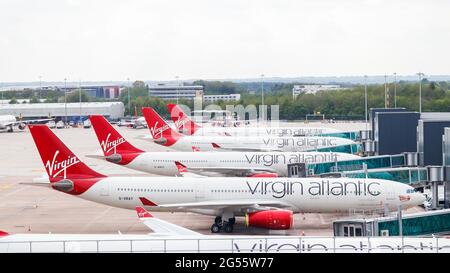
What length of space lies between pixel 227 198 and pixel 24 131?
105923 mm

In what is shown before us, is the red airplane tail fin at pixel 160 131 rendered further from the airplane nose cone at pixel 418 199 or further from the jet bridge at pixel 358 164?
the airplane nose cone at pixel 418 199

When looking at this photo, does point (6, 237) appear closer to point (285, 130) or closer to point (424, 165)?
Answer: point (424, 165)

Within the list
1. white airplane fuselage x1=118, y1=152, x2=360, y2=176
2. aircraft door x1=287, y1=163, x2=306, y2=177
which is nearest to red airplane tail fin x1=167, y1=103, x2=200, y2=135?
white airplane fuselage x1=118, y1=152, x2=360, y2=176

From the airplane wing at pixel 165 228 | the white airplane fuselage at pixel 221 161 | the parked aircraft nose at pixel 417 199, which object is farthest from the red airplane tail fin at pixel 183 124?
the airplane wing at pixel 165 228

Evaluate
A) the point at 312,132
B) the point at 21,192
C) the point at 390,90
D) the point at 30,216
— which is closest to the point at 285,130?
the point at 312,132

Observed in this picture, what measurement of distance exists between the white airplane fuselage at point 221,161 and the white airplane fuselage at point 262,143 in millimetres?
13991

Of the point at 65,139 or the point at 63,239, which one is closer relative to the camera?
the point at 63,239

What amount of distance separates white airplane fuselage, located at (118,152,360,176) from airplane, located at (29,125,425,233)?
15.7m

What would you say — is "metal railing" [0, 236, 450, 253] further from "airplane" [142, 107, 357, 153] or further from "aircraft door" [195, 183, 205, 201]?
"airplane" [142, 107, 357, 153]

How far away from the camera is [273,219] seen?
4203 centimetres

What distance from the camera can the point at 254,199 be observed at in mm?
44438

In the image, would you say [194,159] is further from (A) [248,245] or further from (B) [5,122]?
(B) [5,122]

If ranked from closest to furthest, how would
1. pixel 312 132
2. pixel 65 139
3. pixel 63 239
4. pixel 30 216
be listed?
pixel 63 239 < pixel 30 216 < pixel 312 132 < pixel 65 139

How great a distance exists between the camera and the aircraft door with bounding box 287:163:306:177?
57.6m
